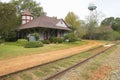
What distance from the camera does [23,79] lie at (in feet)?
29.1

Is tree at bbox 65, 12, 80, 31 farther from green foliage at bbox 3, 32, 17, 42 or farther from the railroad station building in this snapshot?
green foliage at bbox 3, 32, 17, 42

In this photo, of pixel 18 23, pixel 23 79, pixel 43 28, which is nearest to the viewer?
pixel 23 79

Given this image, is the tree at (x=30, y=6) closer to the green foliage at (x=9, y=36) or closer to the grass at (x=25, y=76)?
the green foliage at (x=9, y=36)

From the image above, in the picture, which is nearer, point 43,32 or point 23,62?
point 23,62

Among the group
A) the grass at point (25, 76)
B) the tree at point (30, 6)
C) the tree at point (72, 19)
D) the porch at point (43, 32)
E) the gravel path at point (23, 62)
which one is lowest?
the gravel path at point (23, 62)

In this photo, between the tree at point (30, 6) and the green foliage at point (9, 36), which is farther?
the tree at point (30, 6)

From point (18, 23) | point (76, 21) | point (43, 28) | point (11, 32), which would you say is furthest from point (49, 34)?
point (76, 21)

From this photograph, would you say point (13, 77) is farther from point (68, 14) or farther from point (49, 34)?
point (68, 14)

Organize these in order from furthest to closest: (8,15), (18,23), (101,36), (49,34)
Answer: (101,36) < (18,23) < (49,34) < (8,15)

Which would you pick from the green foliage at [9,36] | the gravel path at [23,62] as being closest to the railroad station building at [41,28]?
the green foliage at [9,36]

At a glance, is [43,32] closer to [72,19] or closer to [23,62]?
[23,62]

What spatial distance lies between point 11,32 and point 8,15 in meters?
14.8

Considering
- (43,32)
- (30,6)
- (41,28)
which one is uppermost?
(30,6)

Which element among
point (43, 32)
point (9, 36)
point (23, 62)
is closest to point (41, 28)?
point (43, 32)
